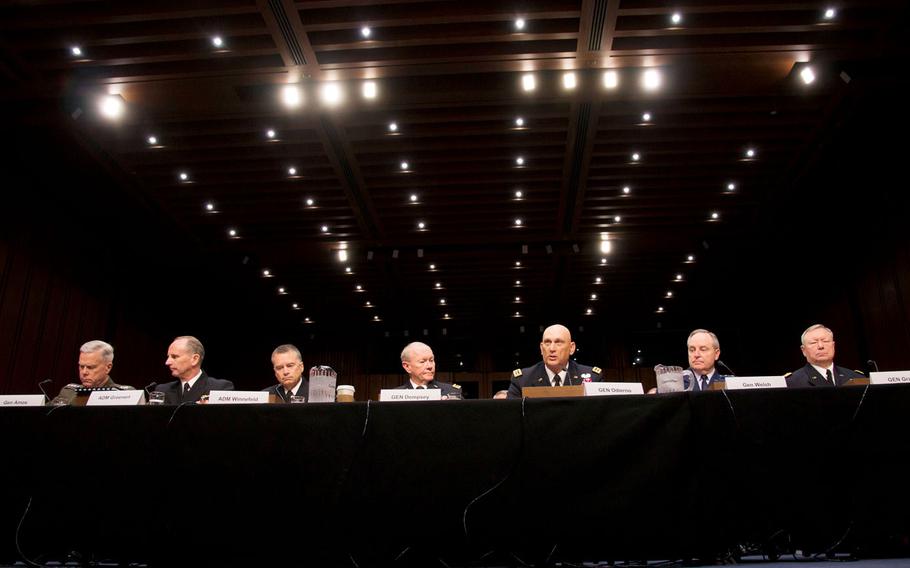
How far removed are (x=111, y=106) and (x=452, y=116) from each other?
3.63m

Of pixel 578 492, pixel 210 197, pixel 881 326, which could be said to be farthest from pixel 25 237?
pixel 881 326

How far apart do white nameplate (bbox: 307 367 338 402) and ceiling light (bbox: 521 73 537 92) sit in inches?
168

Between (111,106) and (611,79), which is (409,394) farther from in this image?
(111,106)

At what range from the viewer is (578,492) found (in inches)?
93.2

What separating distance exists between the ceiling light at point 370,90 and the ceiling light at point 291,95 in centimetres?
67

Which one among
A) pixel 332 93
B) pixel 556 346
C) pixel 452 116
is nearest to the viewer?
pixel 556 346

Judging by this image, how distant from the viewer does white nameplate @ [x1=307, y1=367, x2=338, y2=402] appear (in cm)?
288

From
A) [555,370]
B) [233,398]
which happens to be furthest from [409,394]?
[555,370]

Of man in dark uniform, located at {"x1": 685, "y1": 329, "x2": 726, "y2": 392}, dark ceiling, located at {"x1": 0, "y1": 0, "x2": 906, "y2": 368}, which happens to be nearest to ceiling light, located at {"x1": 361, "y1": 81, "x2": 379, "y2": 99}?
dark ceiling, located at {"x1": 0, "y1": 0, "x2": 906, "y2": 368}

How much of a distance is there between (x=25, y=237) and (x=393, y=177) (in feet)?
17.5

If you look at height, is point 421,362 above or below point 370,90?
below

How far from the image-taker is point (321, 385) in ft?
9.46

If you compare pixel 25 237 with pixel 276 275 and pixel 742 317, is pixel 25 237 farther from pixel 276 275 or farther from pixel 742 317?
pixel 742 317

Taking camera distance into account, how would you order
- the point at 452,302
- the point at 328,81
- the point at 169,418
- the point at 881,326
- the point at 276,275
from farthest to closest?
the point at 452,302, the point at 276,275, the point at 881,326, the point at 328,81, the point at 169,418
